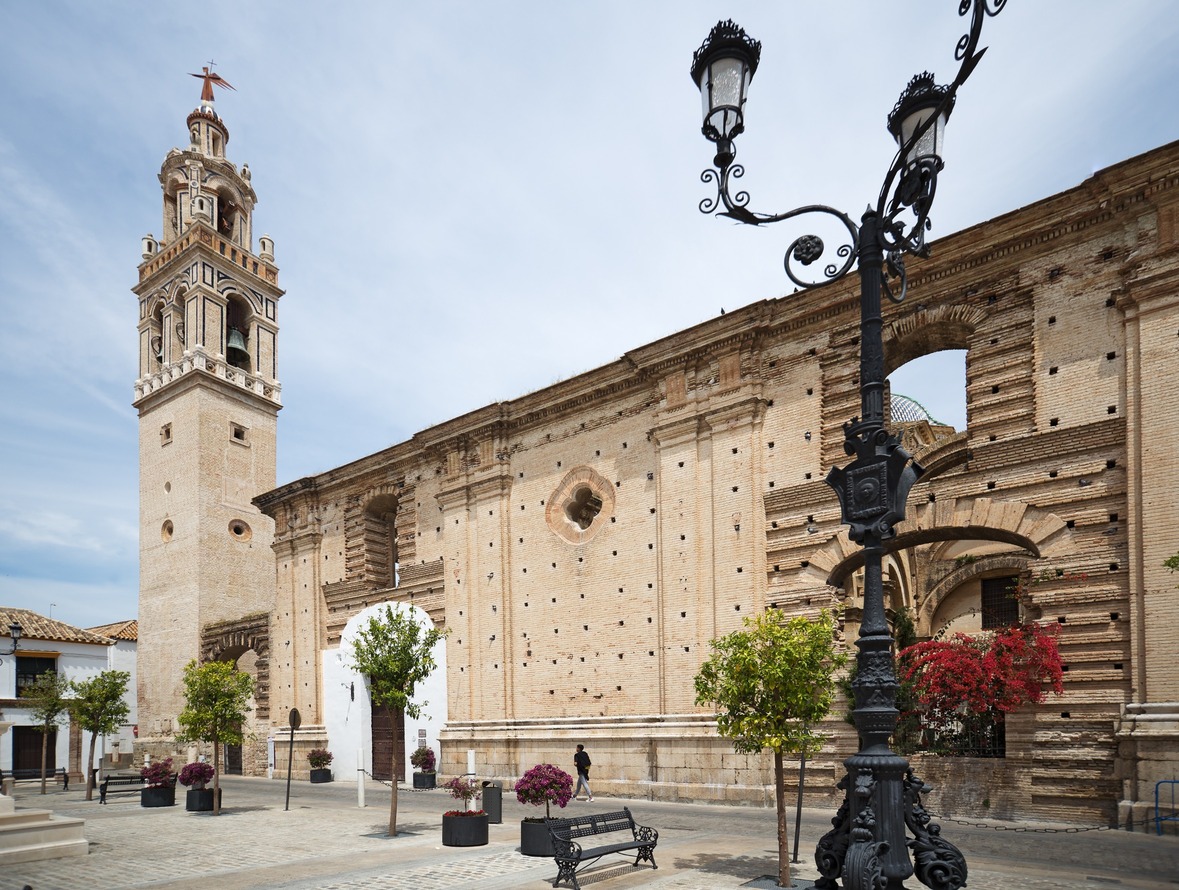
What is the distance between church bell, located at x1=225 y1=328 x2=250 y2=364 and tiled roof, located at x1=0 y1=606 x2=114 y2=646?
14.8 metres

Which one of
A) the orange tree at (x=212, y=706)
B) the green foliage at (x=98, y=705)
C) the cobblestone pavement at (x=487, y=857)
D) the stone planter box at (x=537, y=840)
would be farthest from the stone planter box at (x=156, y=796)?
the stone planter box at (x=537, y=840)

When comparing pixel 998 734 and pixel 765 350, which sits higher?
pixel 765 350

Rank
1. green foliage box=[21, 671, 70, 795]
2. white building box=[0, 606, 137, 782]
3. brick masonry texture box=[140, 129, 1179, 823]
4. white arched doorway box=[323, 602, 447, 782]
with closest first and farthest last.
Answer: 1. brick masonry texture box=[140, 129, 1179, 823]
2. white arched doorway box=[323, 602, 447, 782]
3. green foliage box=[21, 671, 70, 795]
4. white building box=[0, 606, 137, 782]

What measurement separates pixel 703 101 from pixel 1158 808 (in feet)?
38.5

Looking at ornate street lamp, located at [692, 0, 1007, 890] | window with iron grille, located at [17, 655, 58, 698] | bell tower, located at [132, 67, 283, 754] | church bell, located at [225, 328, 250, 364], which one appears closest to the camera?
ornate street lamp, located at [692, 0, 1007, 890]

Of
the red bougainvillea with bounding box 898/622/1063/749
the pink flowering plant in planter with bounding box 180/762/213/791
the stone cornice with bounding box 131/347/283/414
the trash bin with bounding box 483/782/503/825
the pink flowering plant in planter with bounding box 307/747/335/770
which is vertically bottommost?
the pink flowering plant in planter with bounding box 307/747/335/770

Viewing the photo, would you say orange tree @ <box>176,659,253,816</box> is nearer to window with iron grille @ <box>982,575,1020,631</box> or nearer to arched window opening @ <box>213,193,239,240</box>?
window with iron grille @ <box>982,575,1020,631</box>

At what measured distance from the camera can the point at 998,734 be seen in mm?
15164

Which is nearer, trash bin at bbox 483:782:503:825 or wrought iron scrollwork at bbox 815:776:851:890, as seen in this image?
wrought iron scrollwork at bbox 815:776:851:890

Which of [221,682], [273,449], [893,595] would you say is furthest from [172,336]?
[893,595]

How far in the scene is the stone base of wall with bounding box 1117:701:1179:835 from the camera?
1221cm

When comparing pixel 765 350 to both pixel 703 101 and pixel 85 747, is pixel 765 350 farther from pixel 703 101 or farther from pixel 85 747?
pixel 85 747

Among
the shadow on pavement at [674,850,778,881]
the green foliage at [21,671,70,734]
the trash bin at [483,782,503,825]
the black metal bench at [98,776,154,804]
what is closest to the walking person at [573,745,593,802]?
the trash bin at [483,782,503,825]

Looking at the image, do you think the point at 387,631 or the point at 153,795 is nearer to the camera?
the point at 387,631
